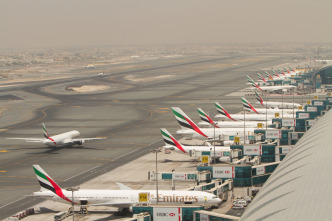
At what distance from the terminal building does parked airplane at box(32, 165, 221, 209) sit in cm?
1173

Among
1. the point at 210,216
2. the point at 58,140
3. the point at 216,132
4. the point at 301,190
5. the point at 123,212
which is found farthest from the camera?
the point at 58,140

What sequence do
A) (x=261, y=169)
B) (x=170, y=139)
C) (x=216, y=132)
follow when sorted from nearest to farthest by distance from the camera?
(x=261, y=169)
(x=170, y=139)
(x=216, y=132)

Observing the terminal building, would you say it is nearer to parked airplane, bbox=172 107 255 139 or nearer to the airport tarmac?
the airport tarmac

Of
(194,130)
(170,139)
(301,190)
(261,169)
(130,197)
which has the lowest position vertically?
(130,197)

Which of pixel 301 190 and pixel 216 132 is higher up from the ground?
pixel 301 190

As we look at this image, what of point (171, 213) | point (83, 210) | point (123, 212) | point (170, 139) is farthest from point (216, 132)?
point (171, 213)

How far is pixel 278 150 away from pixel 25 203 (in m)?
38.0

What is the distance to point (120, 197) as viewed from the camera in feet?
205

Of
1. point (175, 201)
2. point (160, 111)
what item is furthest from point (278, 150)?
point (160, 111)

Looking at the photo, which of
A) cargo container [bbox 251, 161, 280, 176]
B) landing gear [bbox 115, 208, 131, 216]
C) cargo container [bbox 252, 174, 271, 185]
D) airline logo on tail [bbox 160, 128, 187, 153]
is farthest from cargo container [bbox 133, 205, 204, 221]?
airline logo on tail [bbox 160, 128, 187, 153]

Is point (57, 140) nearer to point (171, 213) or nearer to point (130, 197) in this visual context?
point (130, 197)

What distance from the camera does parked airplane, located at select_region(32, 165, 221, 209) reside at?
2376 inches

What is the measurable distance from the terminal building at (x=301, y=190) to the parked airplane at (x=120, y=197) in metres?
11.7

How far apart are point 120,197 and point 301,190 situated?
1164 inches
